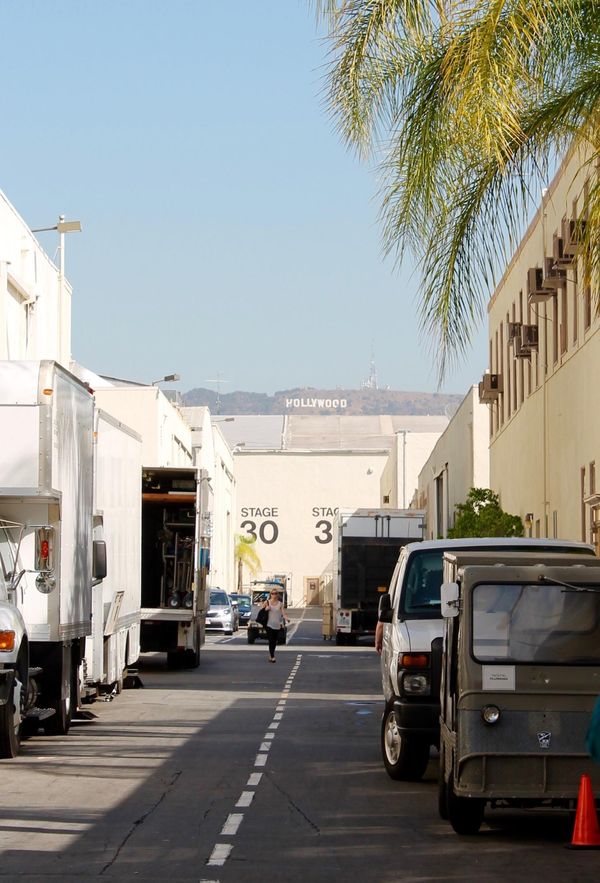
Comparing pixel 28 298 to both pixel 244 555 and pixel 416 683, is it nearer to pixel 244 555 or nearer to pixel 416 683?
pixel 416 683

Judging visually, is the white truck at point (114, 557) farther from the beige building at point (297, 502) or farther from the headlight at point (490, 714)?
the beige building at point (297, 502)

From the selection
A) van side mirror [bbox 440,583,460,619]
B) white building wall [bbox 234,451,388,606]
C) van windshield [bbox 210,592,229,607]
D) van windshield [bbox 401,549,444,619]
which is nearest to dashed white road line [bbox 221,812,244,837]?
van side mirror [bbox 440,583,460,619]

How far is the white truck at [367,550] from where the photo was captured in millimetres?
45656

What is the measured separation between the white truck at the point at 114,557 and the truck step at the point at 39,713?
2.52 metres

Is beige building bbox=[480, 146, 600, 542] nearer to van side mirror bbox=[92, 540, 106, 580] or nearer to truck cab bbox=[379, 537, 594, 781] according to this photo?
van side mirror bbox=[92, 540, 106, 580]

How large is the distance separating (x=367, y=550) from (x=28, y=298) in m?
12.6

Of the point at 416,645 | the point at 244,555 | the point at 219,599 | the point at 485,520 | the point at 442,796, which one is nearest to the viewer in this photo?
the point at 442,796

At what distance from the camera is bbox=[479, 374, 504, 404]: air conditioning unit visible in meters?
50.4

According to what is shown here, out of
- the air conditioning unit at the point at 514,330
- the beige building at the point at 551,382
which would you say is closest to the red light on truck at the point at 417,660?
the beige building at the point at 551,382

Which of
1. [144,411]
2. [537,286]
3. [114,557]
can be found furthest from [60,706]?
[144,411]

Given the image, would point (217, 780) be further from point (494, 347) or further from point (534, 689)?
point (494, 347)

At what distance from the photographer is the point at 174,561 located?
107 ft

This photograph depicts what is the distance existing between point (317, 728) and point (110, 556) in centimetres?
421

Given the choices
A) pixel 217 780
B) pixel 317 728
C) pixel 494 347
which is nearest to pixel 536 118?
pixel 217 780
